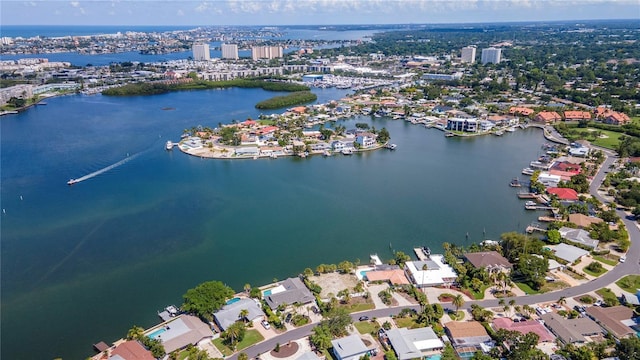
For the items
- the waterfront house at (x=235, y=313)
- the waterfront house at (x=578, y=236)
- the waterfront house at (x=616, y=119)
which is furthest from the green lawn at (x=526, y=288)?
the waterfront house at (x=616, y=119)

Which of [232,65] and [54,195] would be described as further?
[232,65]

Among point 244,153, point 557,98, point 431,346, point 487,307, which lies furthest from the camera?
point 557,98

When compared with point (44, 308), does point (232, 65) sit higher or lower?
higher

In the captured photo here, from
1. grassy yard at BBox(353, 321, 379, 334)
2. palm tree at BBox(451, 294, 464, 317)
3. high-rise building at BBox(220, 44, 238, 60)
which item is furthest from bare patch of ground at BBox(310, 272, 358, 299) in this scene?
high-rise building at BBox(220, 44, 238, 60)

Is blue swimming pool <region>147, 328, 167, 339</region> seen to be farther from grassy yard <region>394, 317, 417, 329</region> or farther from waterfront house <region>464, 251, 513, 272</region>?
waterfront house <region>464, 251, 513, 272</region>

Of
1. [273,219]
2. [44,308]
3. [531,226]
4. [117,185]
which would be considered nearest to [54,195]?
[117,185]

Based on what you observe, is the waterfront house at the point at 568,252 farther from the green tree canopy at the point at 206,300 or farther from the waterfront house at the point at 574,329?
the green tree canopy at the point at 206,300

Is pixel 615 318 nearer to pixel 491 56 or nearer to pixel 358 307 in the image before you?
pixel 358 307

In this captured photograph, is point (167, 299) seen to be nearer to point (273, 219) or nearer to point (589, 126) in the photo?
point (273, 219)
